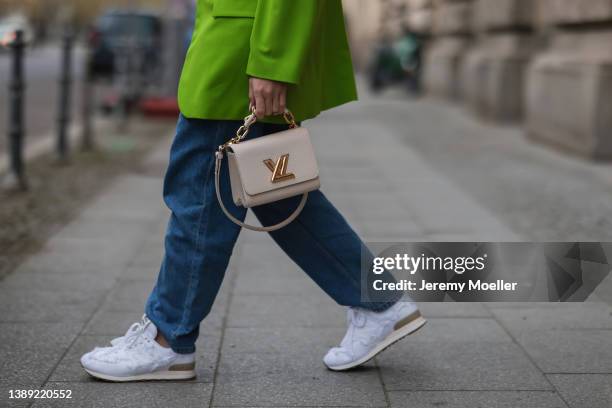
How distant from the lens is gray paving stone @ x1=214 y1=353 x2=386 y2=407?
2.91 metres

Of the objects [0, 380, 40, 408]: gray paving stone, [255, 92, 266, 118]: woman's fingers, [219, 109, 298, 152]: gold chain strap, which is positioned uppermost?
[255, 92, 266, 118]: woman's fingers

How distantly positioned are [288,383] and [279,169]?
71 cm

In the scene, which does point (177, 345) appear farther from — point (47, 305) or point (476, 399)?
point (47, 305)

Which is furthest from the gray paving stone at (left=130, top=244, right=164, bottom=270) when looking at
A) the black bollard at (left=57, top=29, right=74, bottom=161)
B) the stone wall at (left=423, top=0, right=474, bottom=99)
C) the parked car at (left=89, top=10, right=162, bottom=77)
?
the parked car at (left=89, top=10, right=162, bottom=77)

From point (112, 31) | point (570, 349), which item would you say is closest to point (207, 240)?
point (570, 349)

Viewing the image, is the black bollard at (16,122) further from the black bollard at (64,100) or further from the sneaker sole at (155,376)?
the sneaker sole at (155,376)

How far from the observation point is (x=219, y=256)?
9.66 feet

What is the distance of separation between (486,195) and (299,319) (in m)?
3.26

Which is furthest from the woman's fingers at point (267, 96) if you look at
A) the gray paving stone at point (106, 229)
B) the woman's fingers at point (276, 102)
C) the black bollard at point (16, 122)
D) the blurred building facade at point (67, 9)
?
the blurred building facade at point (67, 9)

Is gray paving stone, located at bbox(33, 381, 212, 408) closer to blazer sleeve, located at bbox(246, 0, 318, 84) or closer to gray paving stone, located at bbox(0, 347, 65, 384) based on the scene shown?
gray paving stone, located at bbox(0, 347, 65, 384)

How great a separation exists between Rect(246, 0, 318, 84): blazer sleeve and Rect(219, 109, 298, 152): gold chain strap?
0.13m

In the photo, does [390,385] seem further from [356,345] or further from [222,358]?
[222,358]

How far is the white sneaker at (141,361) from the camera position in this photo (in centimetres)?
304

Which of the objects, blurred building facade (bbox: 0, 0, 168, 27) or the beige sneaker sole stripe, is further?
blurred building facade (bbox: 0, 0, 168, 27)
